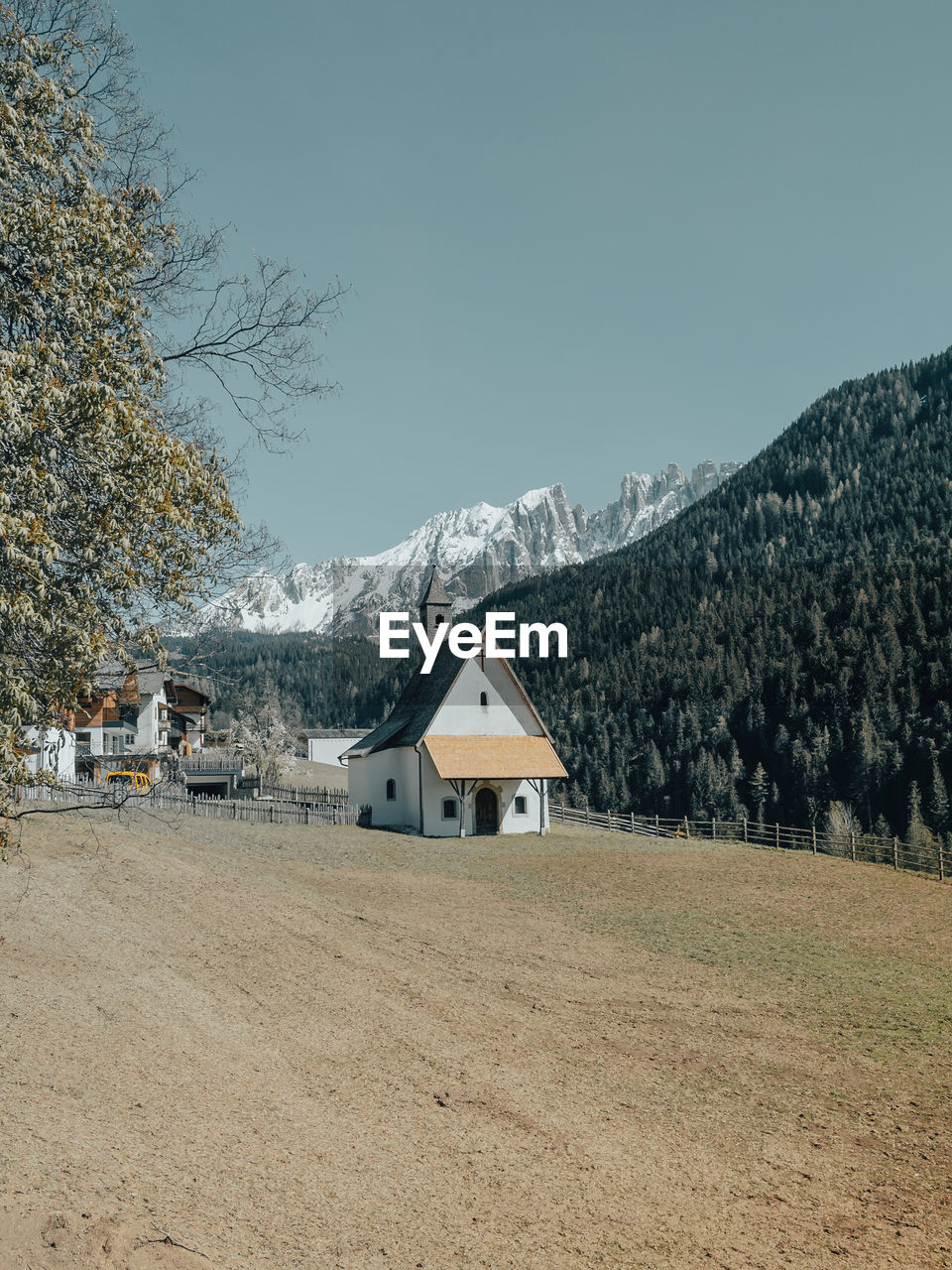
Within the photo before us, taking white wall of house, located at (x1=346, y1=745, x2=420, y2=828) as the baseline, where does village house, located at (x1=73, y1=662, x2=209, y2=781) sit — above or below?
above

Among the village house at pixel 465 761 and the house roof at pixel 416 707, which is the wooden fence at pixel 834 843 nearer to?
the village house at pixel 465 761

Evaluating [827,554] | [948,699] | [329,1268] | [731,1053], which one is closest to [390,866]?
[731,1053]

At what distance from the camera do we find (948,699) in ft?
372

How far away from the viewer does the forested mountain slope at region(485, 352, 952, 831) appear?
113875 mm

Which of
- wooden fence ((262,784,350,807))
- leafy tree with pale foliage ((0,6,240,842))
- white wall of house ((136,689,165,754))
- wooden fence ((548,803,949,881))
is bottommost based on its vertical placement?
wooden fence ((548,803,949,881))

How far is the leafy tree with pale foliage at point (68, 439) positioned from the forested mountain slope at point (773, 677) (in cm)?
11300

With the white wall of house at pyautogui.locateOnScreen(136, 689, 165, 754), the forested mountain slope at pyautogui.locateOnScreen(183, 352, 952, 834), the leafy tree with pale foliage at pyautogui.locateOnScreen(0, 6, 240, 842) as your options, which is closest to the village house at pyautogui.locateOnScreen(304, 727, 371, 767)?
the forested mountain slope at pyautogui.locateOnScreen(183, 352, 952, 834)

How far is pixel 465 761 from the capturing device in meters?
39.7

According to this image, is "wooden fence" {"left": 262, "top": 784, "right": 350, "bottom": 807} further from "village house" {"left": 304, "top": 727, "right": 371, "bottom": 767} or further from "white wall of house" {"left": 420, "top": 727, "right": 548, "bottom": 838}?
"village house" {"left": 304, "top": 727, "right": 371, "bottom": 767}

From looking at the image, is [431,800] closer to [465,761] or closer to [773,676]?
[465,761]

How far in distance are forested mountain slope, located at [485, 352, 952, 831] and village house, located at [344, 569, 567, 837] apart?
8159 centimetres

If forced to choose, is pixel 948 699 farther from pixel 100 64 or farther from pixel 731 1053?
pixel 100 64

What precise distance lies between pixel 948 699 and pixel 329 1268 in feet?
407

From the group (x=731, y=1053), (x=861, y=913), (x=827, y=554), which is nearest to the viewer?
(x=731, y=1053)
